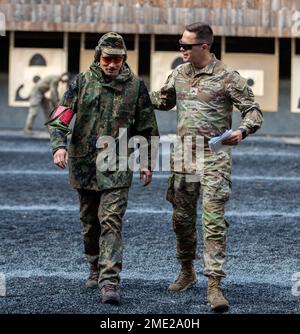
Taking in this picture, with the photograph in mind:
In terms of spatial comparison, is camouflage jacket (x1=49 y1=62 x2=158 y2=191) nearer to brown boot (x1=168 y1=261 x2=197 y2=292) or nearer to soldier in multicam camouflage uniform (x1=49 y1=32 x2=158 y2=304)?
soldier in multicam camouflage uniform (x1=49 y1=32 x2=158 y2=304)

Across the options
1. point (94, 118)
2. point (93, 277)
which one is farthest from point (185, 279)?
point (94, 118)

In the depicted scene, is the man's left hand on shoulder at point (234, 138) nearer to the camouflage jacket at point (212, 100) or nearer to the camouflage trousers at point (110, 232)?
the camouflage jacket at point (212, 100)

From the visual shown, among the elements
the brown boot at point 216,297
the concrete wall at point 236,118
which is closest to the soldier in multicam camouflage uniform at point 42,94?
the concrete wall at point 236,118

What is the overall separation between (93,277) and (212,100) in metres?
1.55

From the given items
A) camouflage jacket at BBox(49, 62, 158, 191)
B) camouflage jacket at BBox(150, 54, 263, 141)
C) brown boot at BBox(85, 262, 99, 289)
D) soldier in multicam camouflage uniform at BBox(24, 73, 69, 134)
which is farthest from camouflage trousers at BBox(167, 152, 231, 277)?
soldier in multicam camouflage uniform at BBox(24, 73, 69, 134)

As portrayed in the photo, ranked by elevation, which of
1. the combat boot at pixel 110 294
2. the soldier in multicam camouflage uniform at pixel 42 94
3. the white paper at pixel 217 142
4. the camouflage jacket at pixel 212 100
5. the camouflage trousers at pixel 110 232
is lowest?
the combat boot at pixel 110 294

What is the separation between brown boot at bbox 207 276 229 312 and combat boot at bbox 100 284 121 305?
61 cm

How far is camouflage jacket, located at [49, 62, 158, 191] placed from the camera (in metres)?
7.14

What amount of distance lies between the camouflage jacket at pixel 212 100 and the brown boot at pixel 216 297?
1.02m

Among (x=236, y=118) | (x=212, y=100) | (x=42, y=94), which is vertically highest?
(x=42, y=94)

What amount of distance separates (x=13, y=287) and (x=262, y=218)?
185 inches

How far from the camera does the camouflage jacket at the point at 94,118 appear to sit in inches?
281

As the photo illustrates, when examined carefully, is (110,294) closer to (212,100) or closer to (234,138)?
(234,138)

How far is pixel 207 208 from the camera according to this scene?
684cm
